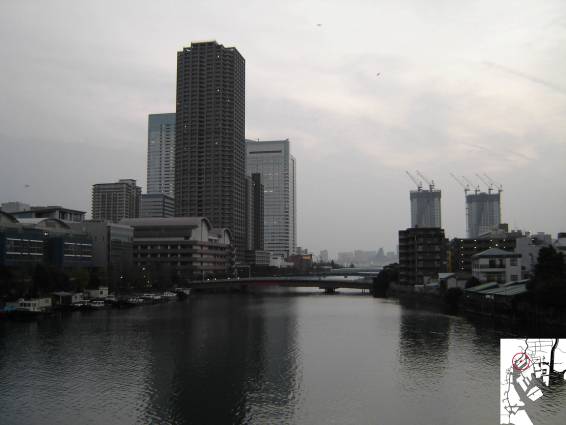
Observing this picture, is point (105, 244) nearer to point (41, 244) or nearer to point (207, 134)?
point (41, 244)

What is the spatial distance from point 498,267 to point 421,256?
30647 mm

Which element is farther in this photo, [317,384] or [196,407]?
[317,384]

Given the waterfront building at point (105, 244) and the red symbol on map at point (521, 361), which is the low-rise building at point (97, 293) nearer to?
the waterfront building at point (105, 244)

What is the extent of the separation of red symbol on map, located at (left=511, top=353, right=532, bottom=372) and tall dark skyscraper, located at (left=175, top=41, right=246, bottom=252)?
487ft

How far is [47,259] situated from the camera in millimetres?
79750

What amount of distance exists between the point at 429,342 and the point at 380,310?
94.3 ft

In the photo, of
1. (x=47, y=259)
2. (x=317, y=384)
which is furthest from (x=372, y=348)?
(x=47, y=259)

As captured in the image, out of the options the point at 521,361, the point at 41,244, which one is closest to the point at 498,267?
the point at 521,361

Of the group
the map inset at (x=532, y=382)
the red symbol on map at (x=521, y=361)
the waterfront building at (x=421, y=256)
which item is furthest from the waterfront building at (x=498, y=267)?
the red symbol on map at (x=521, y=361)

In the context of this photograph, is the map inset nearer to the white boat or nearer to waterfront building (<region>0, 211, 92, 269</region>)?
the white boat

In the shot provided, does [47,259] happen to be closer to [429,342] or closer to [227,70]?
[429,342]

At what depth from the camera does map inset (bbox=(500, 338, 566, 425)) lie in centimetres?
1995

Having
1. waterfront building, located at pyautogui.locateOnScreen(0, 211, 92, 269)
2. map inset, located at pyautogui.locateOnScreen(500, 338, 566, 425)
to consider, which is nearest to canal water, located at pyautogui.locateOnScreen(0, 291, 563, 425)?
map inset, located at pyautogui.locateOnScreen(500, 338, 566, 425)

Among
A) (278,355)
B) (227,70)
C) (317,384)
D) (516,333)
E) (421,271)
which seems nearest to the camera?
(317,384)
